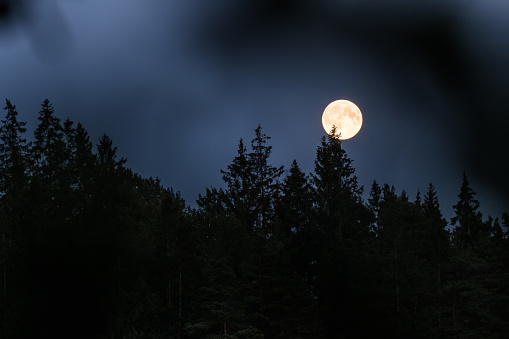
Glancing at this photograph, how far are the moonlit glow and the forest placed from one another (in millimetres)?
14618

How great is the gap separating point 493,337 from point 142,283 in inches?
1319

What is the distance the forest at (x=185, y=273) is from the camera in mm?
44188

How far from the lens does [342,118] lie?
69.8 meters

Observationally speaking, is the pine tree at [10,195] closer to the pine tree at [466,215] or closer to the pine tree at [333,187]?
the pine tree at [333,187]

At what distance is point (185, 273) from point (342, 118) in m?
29.8

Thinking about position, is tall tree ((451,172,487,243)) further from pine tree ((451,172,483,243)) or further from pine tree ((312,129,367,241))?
pine tree ((312,129,367,241))

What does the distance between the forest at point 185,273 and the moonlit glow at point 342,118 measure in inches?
576

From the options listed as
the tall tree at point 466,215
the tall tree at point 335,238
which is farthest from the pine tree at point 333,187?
the tall tree at point 466,215

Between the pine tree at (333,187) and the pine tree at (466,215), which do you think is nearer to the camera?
the pine tree at (333,187)

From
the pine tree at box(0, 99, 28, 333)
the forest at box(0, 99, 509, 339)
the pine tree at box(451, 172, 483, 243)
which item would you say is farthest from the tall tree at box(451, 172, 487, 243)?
the pine tree at box(0, 99, 28, 333)

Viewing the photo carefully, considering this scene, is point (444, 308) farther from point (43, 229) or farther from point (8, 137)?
point (8, 137)

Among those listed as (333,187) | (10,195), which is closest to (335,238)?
(333,187)

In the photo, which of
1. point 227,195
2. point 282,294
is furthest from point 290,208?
point 282,294

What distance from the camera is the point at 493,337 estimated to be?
5362cm
